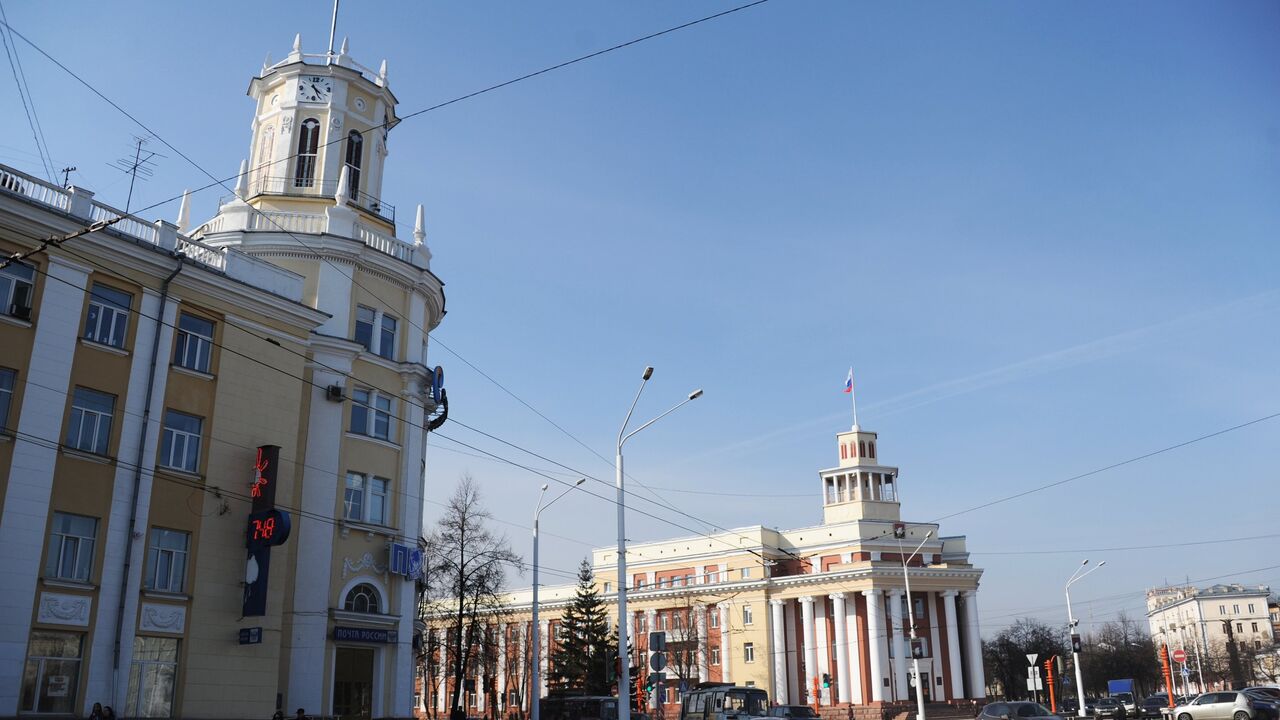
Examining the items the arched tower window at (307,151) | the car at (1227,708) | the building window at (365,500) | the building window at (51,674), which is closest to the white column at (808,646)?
the car at (1227,708)

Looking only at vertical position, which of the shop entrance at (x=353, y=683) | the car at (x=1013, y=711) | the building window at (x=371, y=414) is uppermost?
the building window at (x=371, y=414)

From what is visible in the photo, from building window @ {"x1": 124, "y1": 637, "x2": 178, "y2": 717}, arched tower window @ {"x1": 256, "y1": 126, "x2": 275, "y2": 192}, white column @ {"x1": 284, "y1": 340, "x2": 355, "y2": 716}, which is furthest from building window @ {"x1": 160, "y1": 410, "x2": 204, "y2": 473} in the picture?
arched tower window @ {"x1": 256, "y1": 126, "x2": 275, "y2": 192}

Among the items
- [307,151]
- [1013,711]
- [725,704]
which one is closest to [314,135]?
[307,151]

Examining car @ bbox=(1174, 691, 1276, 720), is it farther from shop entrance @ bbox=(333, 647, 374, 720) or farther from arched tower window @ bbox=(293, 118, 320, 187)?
arched tower window @ bbox=(293, 118, 320, 187)

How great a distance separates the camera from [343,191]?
120ft

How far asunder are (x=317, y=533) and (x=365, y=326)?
303 inches

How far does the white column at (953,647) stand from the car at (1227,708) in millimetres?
43851

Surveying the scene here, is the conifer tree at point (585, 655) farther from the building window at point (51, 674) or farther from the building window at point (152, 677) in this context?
the building window at point (51, 674)

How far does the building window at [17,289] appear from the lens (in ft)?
82.2

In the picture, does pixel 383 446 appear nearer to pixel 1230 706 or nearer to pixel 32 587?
pixel 32 587

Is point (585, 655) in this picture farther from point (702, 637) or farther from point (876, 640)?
point (876, 640)

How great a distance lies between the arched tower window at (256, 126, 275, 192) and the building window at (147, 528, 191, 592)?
1540 centimetres

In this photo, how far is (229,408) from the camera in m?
29.5

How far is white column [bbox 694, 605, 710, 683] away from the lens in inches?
3376
